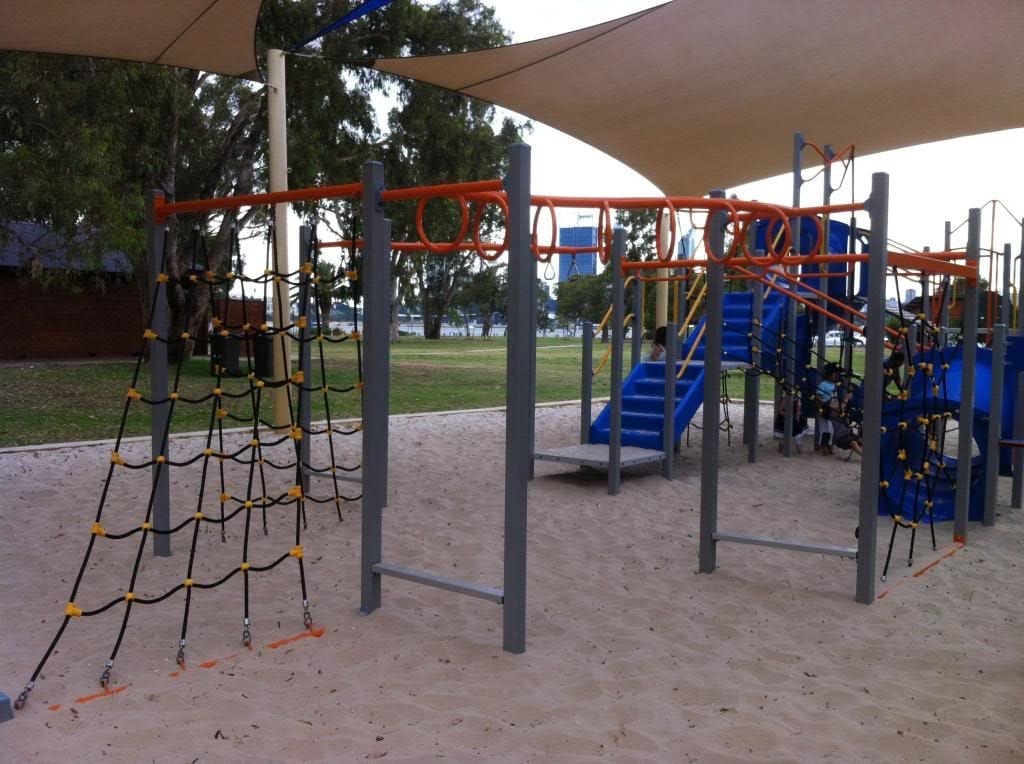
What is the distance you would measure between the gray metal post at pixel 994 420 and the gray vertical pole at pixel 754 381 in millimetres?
2243

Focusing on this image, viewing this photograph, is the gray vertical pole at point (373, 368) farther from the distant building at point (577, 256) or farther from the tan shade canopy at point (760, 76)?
the tan shade canopy at point (760, 76)

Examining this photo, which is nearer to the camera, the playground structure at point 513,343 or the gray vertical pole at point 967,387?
the playground structure at point 513,343

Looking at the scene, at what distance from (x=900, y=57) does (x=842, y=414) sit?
2.96 metres

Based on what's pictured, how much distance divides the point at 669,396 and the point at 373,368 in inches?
136

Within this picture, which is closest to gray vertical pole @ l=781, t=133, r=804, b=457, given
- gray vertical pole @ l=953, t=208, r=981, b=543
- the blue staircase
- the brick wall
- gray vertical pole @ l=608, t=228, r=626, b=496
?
the blue staircase

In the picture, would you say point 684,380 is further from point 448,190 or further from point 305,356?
point 448,190

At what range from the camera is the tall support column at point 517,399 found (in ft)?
10.7

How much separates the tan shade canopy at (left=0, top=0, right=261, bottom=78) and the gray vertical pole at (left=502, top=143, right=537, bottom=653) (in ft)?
12.5

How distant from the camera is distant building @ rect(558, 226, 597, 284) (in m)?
5.35

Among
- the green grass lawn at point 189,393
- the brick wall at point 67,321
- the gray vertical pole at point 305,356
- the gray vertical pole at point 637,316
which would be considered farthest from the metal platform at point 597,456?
the brick wall at point 67,321

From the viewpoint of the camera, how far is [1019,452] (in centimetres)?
625

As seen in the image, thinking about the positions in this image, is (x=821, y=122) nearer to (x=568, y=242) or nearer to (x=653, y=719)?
(x=568, y=242)

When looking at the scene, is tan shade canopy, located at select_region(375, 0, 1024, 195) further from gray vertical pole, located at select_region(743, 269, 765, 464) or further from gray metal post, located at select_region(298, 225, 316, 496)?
gray metal post, located at select_region(298, 225, 316, 496)

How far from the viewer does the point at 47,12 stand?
565 cm
